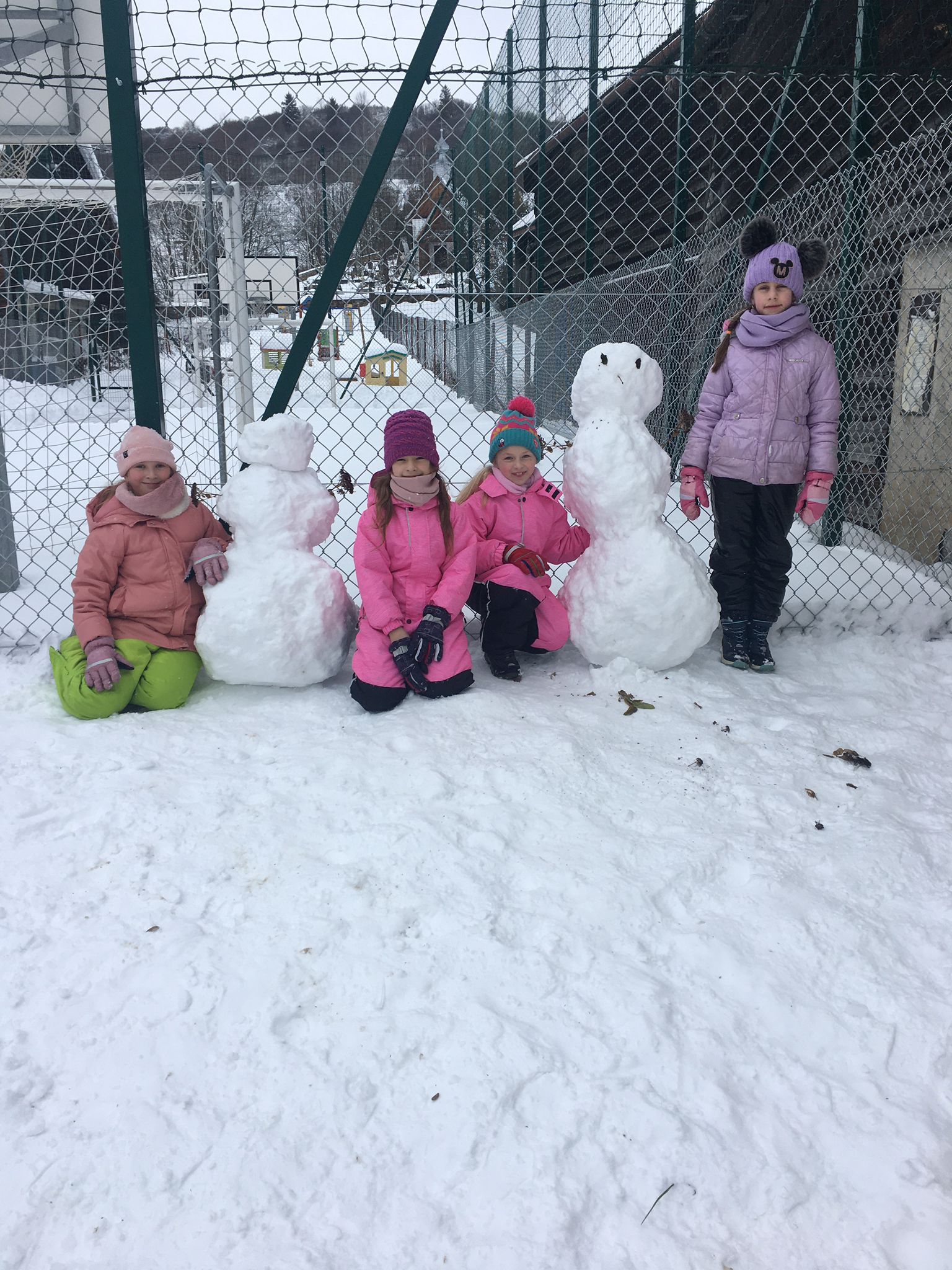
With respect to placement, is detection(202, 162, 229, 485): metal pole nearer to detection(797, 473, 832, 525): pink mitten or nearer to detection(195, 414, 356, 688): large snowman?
detection(195, 414, 356, 688): large snowman

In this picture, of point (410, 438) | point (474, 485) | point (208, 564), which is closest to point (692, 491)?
point (474, 485)

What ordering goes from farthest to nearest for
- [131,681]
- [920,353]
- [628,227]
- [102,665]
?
[628,227], [920,353], [131,681], [102,665]

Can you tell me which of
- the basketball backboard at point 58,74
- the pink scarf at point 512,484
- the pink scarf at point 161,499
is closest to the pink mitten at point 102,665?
the pink scarf at point 161,499

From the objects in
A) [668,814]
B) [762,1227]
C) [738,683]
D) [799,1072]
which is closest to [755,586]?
[738,683]

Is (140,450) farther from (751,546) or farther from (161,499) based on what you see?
(751,546)

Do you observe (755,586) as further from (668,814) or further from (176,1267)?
(176,1267)

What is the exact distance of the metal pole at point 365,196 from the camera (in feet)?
8.84

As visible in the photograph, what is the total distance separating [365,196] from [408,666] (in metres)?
1.53

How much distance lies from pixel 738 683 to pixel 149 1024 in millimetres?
2126

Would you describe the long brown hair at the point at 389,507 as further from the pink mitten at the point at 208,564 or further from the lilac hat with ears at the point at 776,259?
the lilac hat with ears at the point at 776,259

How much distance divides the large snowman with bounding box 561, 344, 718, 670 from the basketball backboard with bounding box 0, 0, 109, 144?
1.84m

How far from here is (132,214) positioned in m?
A: 2.81

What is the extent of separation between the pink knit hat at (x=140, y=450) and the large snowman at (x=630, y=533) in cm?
136

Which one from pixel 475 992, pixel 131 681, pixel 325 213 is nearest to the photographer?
pixel 475 992
